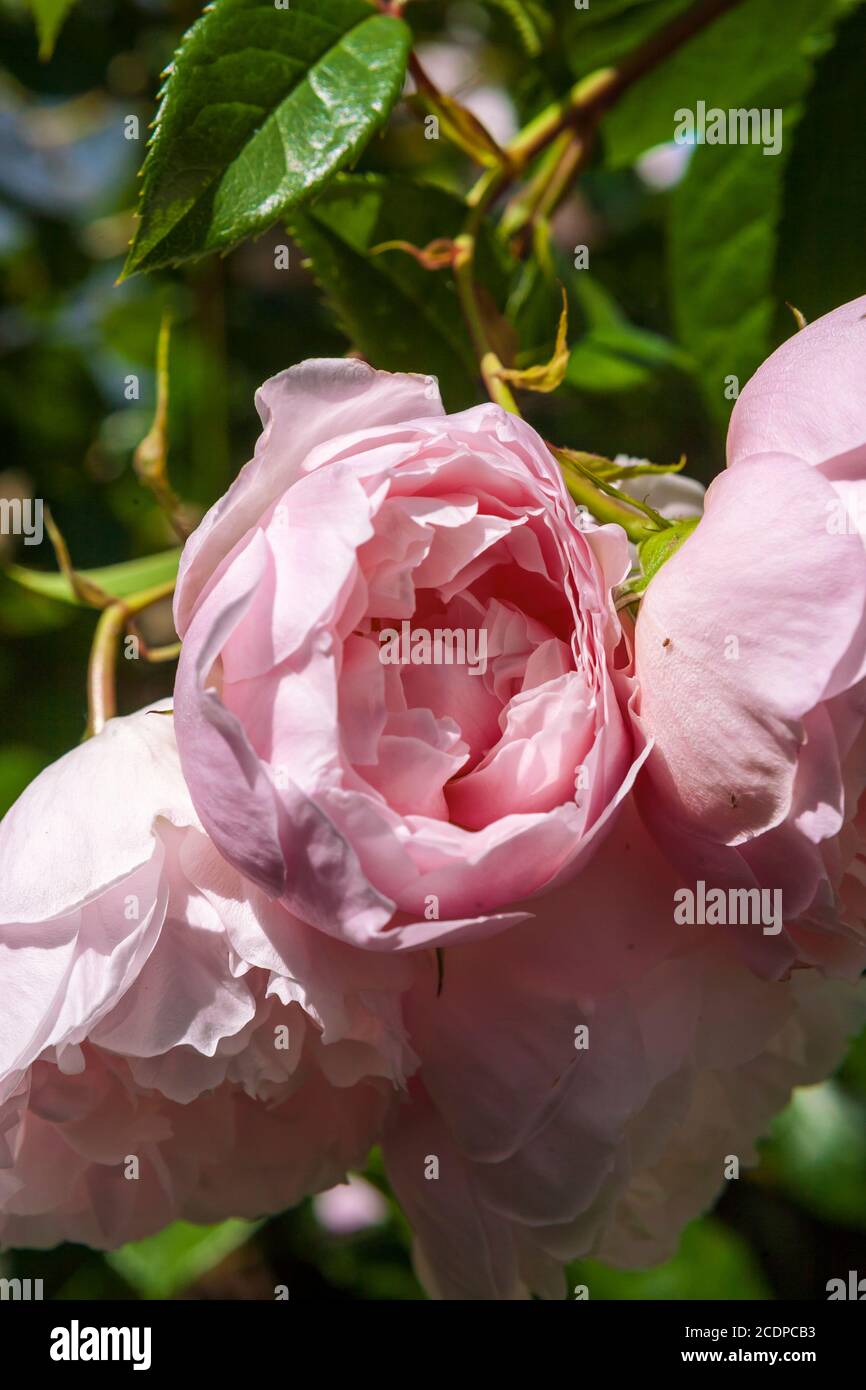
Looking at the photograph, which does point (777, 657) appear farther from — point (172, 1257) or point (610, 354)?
point (172, 1257)

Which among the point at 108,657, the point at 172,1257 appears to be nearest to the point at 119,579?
the point at 108,657

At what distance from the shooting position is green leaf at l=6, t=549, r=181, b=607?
0.67m

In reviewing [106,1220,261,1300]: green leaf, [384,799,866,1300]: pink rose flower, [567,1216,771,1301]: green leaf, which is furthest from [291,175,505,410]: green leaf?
[567,1216,771,1301]: green leaf

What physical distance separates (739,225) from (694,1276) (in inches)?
31.9

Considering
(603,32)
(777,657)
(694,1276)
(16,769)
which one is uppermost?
(603,32)

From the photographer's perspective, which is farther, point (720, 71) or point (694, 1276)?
point (694, 1276)

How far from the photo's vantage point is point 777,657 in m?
0.34

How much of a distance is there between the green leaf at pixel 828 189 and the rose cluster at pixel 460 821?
257mm

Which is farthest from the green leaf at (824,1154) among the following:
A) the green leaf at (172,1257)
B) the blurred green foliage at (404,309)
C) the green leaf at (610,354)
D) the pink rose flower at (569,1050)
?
the pink rose flower at (569,1050)

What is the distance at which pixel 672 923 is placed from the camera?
1.33 ft

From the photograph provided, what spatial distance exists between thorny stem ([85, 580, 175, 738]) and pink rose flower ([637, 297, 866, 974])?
0.74 ft

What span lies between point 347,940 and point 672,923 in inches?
4.3
